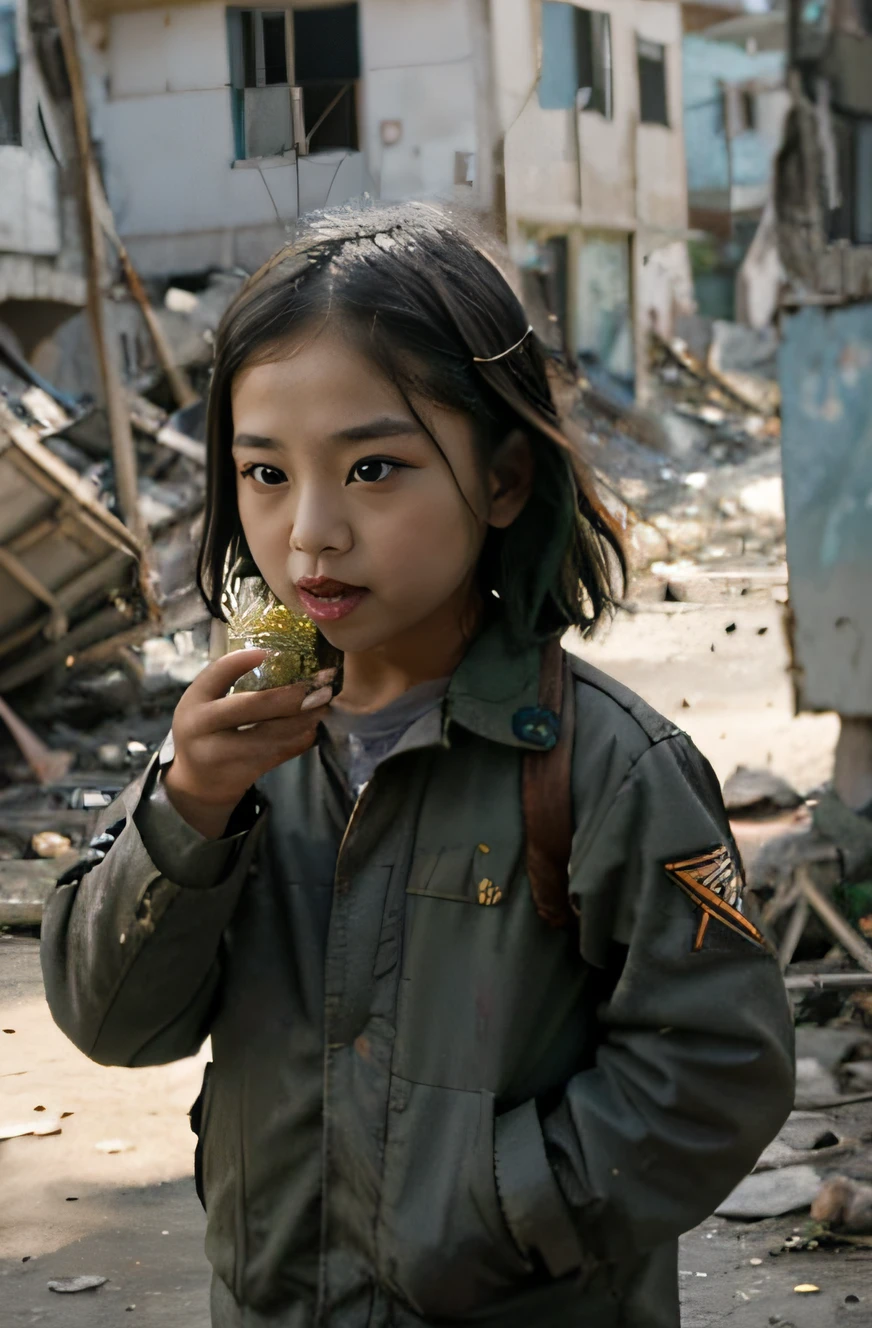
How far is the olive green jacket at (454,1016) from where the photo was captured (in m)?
1.26

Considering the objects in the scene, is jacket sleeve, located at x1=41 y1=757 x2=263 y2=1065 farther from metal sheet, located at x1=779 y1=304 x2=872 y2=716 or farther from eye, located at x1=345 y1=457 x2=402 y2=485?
metal sheet, located at x1=779 y1=304 x2=872 y2=716

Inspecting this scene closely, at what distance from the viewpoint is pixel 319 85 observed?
10.4 feet

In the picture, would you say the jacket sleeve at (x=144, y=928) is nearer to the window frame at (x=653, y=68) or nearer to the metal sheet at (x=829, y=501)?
the metal sheet at (x=829, y=501)

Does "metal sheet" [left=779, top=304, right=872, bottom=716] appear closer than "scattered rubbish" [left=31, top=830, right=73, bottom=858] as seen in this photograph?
Yes

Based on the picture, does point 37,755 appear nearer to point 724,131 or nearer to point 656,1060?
point 724,131

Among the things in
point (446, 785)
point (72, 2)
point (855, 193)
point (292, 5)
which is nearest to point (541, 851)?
point (446, 785)

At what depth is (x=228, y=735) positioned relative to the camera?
126 centimetres

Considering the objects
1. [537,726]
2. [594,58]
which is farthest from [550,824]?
[594,58]

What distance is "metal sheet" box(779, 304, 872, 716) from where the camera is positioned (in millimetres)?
4754

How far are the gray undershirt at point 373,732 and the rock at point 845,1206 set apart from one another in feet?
6.95

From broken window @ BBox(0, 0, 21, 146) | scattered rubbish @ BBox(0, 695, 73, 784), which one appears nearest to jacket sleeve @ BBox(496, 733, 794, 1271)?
scattered rubbish @ BBox(0, 695, 73, 784)

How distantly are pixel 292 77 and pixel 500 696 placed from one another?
79.1 inches

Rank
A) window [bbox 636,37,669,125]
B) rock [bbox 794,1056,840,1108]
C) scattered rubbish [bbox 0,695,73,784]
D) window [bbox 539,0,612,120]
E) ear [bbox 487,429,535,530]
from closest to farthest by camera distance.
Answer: ear [bbox 487,429,535,530], rock [bbox 794,1056,840,1108], window [bbox 539,0,612,120], scattered rubbish [bbox 0,695,73,784], window [bbox 636,37,669,125]

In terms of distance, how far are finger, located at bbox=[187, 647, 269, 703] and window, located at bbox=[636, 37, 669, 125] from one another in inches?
249
